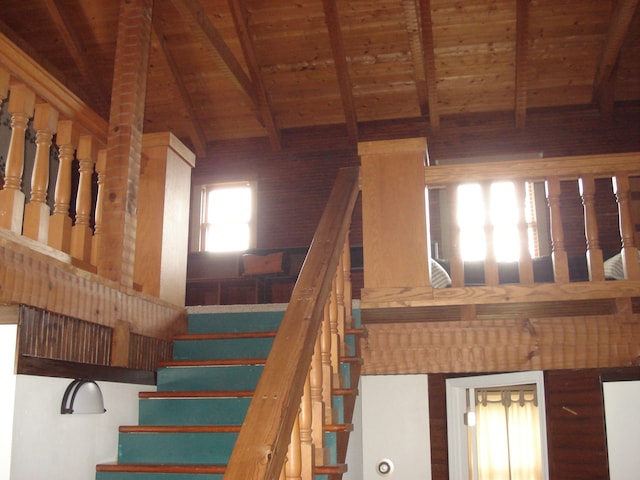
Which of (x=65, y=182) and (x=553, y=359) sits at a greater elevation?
(x=65, y=182)

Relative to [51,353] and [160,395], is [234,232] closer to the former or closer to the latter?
[160,395]

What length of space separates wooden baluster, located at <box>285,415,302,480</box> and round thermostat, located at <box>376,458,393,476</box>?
458cm

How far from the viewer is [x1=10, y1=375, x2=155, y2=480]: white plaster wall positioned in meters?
2.38

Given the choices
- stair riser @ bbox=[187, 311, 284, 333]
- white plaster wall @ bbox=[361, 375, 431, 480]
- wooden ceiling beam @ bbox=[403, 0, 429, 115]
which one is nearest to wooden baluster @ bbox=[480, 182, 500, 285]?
stair riser @ bbox=[187, 311, 284, 333]

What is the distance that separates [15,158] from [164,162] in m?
1.02

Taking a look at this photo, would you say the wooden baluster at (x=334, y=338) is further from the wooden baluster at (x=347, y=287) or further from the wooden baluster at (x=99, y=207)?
the wooden baluster at (x=99, y=207)

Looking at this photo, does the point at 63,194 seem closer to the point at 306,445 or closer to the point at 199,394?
the point at 199,394

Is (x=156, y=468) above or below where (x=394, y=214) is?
below

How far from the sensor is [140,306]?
3.27 m

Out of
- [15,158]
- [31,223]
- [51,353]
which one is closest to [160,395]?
[51,353]

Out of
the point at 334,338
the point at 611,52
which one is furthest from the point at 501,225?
the point at 334,338

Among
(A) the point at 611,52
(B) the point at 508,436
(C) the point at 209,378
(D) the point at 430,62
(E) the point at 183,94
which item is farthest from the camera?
(B) the point at 508,436

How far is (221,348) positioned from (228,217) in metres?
5.71

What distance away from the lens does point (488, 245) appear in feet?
11.3
